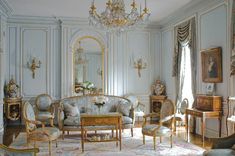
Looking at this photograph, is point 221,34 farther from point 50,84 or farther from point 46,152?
point 50,84

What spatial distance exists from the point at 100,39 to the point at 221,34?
162 inches

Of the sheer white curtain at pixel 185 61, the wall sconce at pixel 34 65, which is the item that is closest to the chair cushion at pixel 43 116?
the wall sconce at pixel 34 65

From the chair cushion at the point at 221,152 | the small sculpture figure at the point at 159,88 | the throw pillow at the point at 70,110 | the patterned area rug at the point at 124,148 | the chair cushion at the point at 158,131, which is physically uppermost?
the small sculpture figure at the point at 159,88

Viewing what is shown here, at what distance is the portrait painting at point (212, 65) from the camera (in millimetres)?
5906

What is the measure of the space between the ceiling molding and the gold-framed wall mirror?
226 cm

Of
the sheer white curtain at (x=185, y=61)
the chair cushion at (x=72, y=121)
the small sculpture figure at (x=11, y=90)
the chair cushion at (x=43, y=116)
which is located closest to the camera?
the chair cushion at (x=72, y=121)

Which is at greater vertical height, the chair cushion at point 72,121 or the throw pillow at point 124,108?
the throw pillow at point 124,108

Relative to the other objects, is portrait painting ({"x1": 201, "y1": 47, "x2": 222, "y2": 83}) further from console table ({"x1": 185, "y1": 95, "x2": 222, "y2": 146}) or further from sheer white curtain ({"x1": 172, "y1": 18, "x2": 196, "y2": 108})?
sheer white curtain ({"x1": 172, "y1": 18, "x2": 196, "y2": 108})

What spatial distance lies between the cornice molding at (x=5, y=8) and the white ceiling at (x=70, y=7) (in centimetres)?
10

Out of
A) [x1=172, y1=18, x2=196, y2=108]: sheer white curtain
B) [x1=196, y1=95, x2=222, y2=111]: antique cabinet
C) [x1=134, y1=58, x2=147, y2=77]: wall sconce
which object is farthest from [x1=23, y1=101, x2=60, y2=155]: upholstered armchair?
Result: [x1=134, y1=58, x2=147, y2=77]: wall sconce

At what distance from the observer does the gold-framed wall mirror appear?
8.71 meters

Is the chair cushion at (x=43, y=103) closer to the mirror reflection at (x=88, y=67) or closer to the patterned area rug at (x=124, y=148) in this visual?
the mirror reflection at (x=88, y=67)

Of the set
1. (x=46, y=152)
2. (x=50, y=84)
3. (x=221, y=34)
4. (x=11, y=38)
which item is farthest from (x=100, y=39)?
(x=46, y=152)

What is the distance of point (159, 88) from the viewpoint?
8.98m
